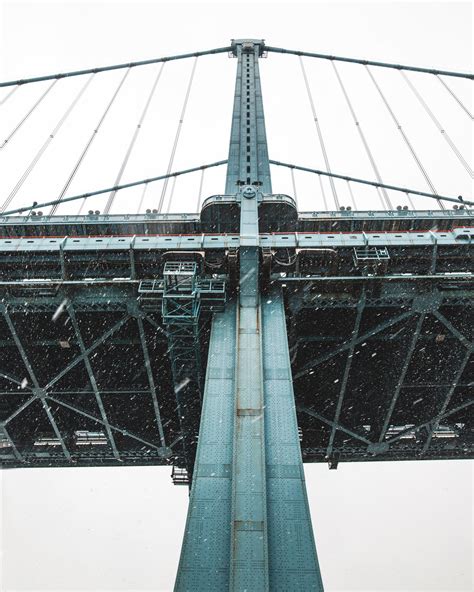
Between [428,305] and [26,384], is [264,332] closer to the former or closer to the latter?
[428,305]

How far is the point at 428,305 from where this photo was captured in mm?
17406

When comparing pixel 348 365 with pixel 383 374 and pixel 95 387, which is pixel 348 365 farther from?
pixel 95 387

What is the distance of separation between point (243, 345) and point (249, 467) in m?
3.97

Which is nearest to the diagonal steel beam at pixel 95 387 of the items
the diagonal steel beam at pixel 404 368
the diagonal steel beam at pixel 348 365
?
the diagonal steel beam at pixel 348 365

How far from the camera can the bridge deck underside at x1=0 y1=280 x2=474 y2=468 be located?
1767cm

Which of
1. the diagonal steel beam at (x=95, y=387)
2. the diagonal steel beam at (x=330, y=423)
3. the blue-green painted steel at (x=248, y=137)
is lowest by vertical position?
the diagonal steel beam at (x=95, y=387)

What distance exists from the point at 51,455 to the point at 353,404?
14.9 metres

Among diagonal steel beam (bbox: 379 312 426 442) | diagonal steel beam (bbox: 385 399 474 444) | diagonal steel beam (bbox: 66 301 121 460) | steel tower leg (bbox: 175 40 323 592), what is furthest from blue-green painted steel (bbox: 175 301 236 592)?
diagonal steel beam (bbox: 385 399 474 444)

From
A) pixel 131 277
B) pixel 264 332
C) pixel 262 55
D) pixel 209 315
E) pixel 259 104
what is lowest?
pixel 264 332

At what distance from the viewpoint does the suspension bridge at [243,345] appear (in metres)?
10.0

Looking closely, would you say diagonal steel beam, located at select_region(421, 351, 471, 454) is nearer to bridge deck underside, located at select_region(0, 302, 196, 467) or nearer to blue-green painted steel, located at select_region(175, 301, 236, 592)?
blue-green painted steel, located at select_region(175, 301, 236, 592)

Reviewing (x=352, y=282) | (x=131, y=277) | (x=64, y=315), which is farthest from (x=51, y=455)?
(x=352, y=282)

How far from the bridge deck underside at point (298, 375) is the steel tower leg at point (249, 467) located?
2.78 meters

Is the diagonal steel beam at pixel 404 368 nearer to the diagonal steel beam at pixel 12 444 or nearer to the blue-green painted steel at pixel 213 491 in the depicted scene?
the blue-green painted steel at pixel 213 491
